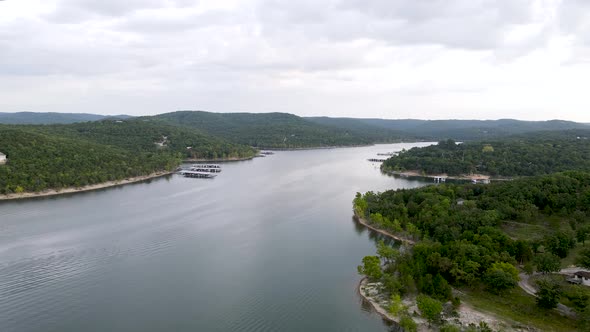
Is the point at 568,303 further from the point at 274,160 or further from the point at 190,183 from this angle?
the point at 274,160

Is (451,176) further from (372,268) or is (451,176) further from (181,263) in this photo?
(181,263)

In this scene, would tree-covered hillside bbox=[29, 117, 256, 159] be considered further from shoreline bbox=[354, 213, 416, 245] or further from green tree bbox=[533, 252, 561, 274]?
green tree bbox=[533, 252, 561, 274]

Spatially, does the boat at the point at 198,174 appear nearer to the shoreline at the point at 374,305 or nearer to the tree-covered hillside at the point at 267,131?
the shoreline at the point at 374,305

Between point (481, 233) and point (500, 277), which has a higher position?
point (481, 233)

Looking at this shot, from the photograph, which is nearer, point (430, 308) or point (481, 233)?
point (430, 308)

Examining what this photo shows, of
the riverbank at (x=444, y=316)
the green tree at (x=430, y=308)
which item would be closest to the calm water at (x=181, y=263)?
the riverbank at (x=444, y=316)

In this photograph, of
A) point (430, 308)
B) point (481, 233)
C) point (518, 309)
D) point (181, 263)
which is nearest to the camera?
point (430, 308)

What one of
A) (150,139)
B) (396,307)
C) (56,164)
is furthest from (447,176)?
(150,139)
